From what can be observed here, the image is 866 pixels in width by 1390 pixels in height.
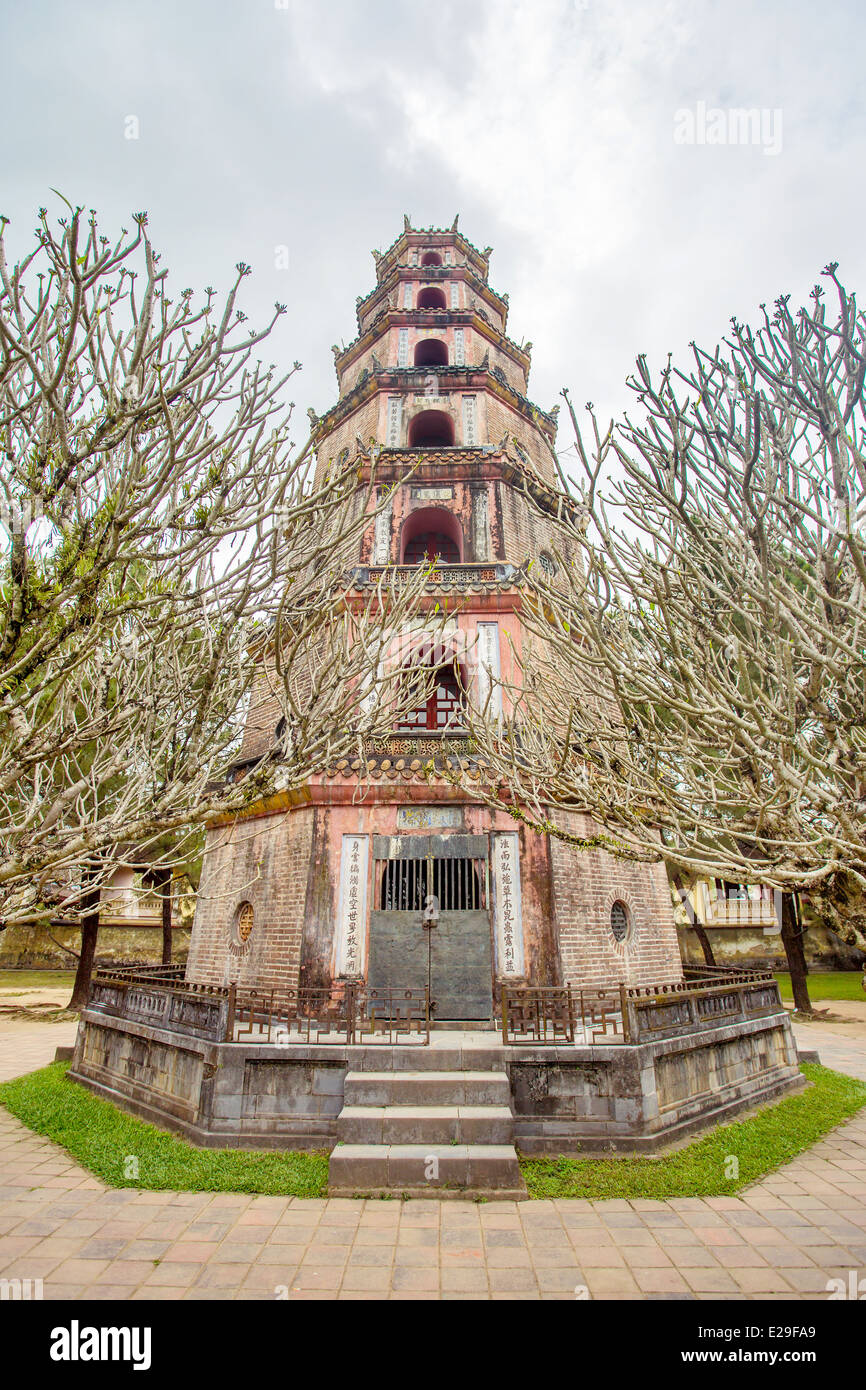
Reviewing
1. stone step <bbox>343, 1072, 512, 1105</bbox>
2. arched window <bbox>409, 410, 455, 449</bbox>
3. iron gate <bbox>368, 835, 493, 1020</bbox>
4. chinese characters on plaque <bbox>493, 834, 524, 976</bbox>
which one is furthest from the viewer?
arched window <bbox>409, 410, 455, 449</bbox>

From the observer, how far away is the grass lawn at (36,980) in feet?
86.2

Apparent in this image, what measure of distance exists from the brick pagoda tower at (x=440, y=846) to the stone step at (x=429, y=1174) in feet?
12.2

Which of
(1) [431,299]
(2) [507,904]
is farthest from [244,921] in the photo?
(1) [431,299]

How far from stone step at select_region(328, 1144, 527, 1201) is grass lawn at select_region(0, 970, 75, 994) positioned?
79.2 ft

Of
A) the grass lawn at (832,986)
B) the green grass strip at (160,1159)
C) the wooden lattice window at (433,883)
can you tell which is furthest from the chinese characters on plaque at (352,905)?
the grass lawn at (832,986)

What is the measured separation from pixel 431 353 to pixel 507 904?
48.0ft

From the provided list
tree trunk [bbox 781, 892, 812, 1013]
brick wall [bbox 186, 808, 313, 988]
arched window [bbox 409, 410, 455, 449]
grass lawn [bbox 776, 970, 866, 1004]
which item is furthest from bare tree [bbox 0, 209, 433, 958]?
grass lawn [bbox 776, 970, 866, 1004]

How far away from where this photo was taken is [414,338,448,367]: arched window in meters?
18.3

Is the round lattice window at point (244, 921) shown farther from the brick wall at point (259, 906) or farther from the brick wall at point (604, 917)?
the brick wall at point (604, 917)

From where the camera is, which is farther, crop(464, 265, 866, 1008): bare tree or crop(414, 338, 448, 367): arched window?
crop(414, 338, 448, 367): arched window

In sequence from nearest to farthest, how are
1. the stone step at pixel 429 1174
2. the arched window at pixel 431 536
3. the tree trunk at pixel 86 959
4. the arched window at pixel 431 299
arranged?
the stone step at pixel 429 1174, the arched window at pixel 431 536, the arched window at pixel 431 299, the tree trunk at pixel 86 959

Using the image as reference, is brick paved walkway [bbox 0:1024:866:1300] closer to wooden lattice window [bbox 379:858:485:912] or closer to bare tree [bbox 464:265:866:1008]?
bare tree [bbox 464:265:866:1008]

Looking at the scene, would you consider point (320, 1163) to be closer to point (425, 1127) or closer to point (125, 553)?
point (425, 1127)

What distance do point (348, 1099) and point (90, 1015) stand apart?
6.12 meters
